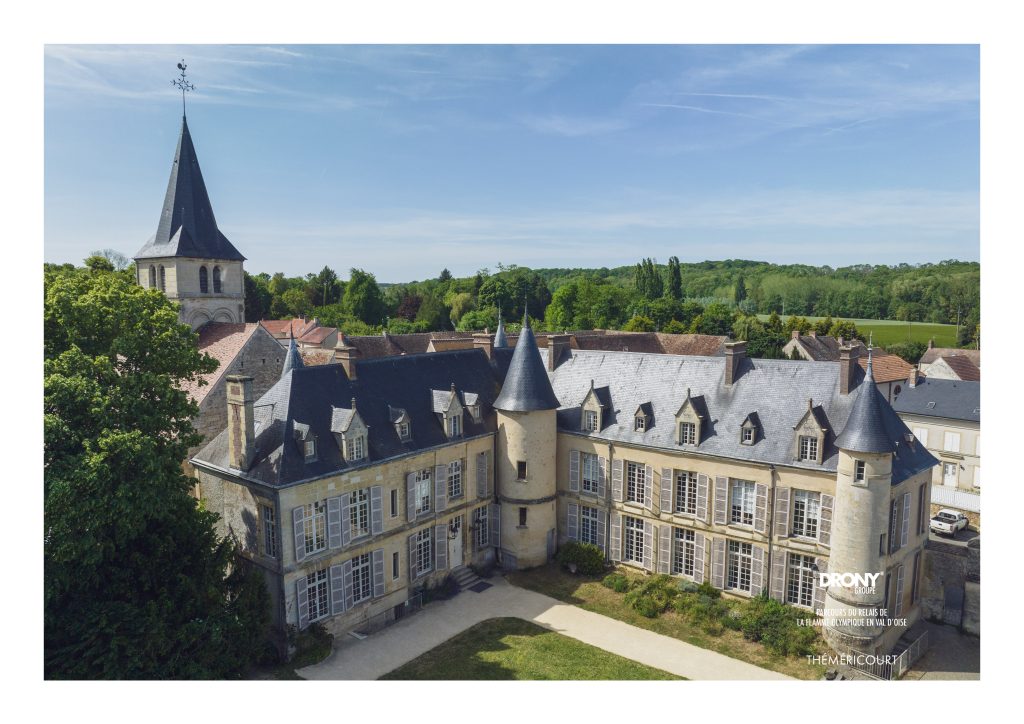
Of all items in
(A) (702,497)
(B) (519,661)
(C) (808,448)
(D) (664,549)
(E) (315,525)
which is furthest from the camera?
(D) (664,549)

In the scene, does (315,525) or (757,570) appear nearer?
(315,525)

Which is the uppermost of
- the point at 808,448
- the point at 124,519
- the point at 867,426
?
the point at 867,426

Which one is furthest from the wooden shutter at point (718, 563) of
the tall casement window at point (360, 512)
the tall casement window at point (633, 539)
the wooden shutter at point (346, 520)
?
the wooden shutter at point (346, 520)

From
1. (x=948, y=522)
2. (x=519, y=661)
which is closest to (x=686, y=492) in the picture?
(x=519, y=661)

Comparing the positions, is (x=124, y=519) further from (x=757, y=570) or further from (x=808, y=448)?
(x=808, y=448)

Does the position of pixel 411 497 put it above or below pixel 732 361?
below

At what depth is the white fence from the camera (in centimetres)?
3738

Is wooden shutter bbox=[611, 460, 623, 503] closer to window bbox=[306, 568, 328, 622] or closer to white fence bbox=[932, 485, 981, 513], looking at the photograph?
window bbox=[306, 568, 328, 622]

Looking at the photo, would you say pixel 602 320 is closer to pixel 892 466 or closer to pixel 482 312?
pixel 482 312

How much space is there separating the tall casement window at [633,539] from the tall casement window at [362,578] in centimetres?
1085

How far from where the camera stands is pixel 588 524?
29625 millimetres

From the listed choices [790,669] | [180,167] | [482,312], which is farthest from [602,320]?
[790,669]

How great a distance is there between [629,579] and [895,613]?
9.58m

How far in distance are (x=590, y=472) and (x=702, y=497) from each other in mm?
5222
